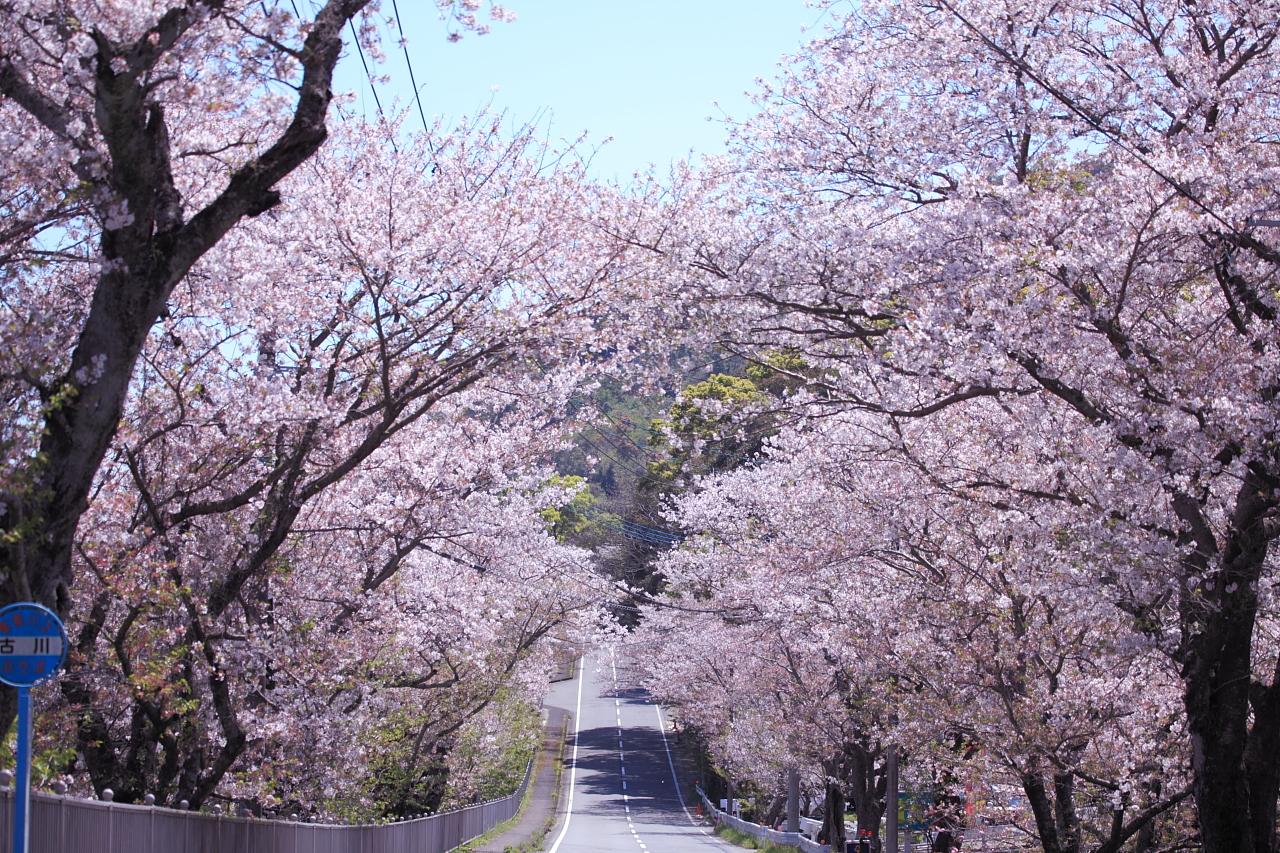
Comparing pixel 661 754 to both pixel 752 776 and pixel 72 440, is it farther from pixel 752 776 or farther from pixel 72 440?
pixel 72 440

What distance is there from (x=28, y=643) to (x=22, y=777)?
3.05 feet

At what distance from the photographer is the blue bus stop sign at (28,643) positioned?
6.23 m

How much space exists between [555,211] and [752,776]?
93.9 feet

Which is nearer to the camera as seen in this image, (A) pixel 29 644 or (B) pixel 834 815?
(A) pixel 29 644

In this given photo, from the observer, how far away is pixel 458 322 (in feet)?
35.7

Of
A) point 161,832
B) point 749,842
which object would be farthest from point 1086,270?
point 749,842

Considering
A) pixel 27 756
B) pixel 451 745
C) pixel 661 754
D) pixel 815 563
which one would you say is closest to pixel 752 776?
pixel 451 745

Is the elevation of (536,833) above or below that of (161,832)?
below

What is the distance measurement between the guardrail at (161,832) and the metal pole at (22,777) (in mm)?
283

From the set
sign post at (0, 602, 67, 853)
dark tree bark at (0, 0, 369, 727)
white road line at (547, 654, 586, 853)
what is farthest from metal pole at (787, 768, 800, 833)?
sign post at (0, 602, 67, 853)

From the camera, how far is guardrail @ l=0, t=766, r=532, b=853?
25.1 feet

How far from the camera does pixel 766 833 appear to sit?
116 ft

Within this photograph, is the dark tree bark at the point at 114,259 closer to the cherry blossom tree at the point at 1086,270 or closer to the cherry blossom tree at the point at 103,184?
the cherry blossom tree at the point at 103,184

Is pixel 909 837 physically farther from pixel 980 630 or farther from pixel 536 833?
pixel 536 833
